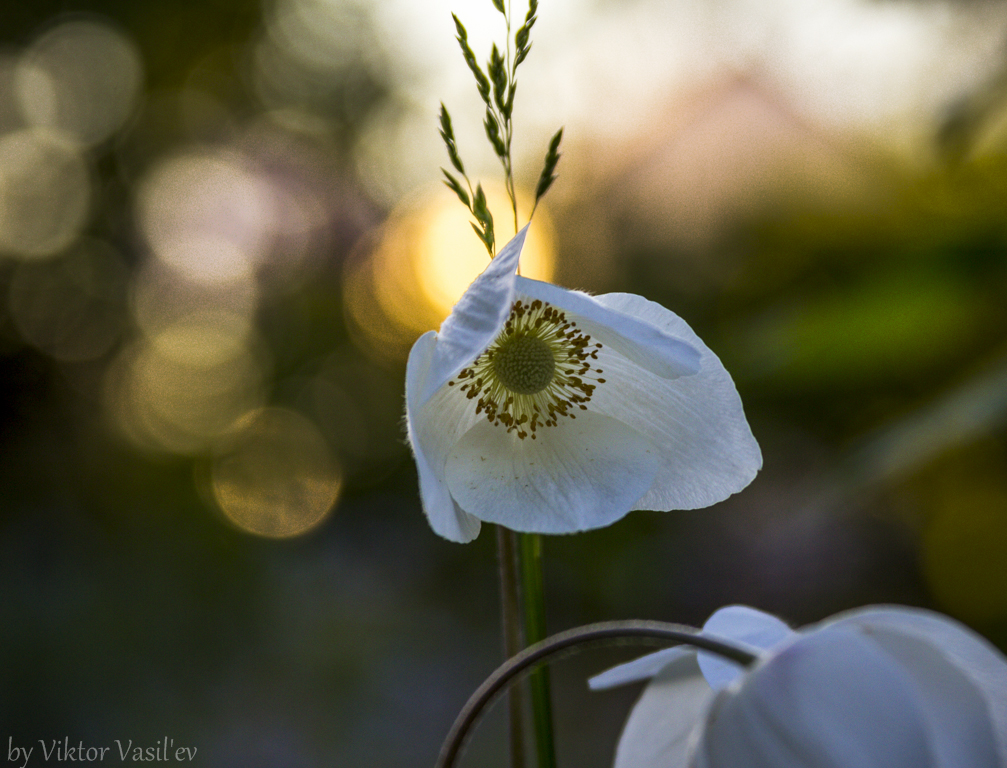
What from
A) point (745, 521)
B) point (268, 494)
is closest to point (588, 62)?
point (745, 521)

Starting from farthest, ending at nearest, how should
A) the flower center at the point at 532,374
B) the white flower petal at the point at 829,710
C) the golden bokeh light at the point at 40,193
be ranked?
the golden bokeh light at the point at 40,193
the flower center at the point at 532,374
the white flower petal at the point at 829,710

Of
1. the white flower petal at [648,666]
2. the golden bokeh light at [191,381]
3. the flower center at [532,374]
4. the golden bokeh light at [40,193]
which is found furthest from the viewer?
the golden bokeh light at [191,381]

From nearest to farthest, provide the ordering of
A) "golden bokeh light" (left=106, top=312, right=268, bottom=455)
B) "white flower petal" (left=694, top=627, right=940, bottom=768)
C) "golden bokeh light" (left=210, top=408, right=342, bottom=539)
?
"white flower petal" (left=694, top=627, right=940, bottom=768) < "golden bokeh light" (left=210, top=408, right=342, bottom=539) < "golden bokeh light" (left=106, top=312, right=268, bottom=455)

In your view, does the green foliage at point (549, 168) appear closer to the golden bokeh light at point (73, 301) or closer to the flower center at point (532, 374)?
the flower center at point (532, 374)

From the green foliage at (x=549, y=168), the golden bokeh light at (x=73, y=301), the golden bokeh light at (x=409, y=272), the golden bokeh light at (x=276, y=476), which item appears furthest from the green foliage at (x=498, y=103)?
the golden bokeh light at (x=73, y=301)

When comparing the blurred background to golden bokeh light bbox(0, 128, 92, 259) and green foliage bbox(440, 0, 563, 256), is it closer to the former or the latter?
golden bokeh light bbox(0, 128, 92, 259)

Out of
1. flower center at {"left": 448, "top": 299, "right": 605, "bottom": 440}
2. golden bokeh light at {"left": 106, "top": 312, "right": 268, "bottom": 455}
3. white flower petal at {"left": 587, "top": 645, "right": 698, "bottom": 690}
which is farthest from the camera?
golden bokeh light at {"left": 106, "top": 312, "right": 268, "bottom": 455}

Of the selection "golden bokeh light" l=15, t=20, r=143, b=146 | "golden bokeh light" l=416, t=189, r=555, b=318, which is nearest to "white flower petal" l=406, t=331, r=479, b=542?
"golden bokeh light" l=416, t=189, r=555, b=318
